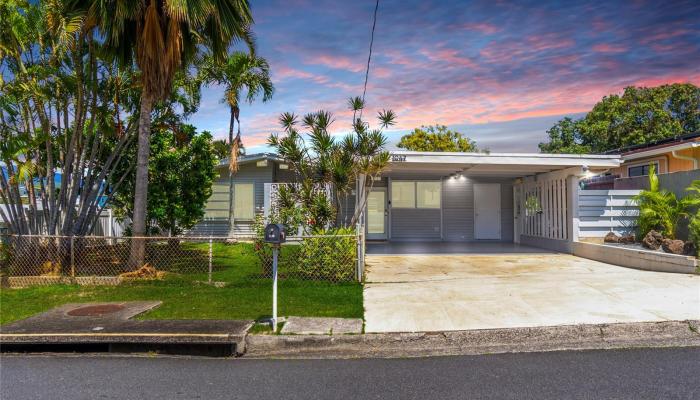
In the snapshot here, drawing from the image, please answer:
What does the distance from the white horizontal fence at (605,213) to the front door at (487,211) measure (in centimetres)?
486

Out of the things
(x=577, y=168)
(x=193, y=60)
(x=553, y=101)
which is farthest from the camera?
(x=553, y=101)

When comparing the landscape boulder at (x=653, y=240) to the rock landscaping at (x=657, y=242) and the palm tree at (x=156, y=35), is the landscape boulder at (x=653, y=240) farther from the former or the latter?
the palm tree at (x=156, y=35)

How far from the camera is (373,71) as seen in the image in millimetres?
13289

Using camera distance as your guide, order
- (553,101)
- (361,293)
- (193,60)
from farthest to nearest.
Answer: (553,101), (193,60), (361,293)

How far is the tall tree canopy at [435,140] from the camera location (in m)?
39.7

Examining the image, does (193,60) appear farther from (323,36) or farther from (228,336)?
(228,336)

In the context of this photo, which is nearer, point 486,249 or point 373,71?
point 373,71

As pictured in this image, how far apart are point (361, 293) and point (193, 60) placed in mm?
7017

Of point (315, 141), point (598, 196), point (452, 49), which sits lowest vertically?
point (598, 196)

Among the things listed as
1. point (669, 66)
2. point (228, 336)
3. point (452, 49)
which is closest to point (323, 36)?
point (452, 49)

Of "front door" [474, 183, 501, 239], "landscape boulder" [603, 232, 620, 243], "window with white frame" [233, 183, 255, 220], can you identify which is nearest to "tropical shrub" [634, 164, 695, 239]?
"landscape boulder" [603, 232, 620, 243]

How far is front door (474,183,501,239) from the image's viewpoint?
18.2 m

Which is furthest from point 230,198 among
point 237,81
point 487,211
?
point 487,211

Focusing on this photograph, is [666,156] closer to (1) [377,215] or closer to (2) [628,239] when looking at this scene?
(2) [628,239]
